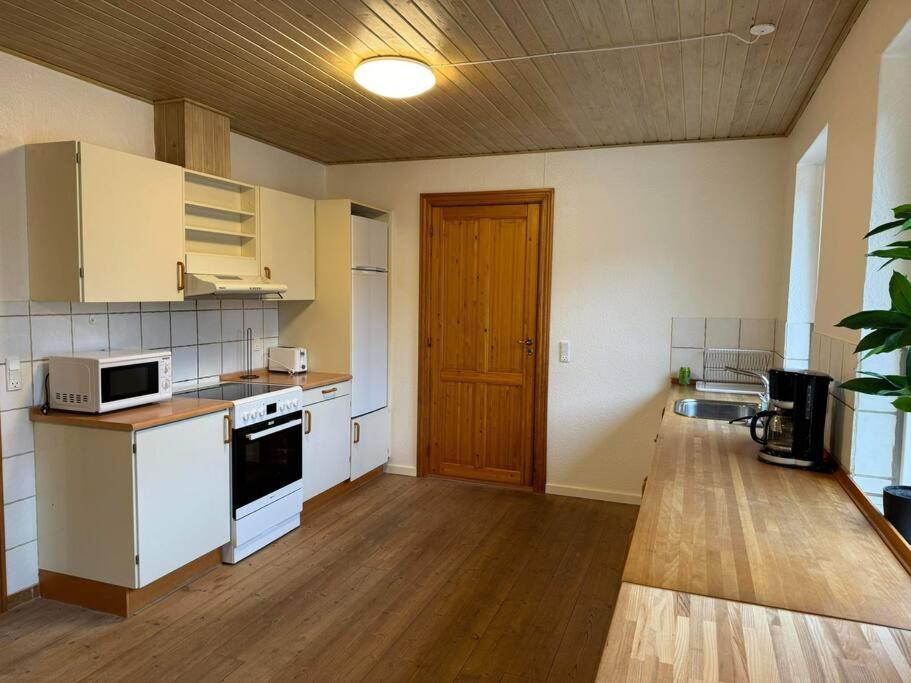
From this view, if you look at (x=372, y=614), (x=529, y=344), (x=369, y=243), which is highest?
(x=369, y=243)

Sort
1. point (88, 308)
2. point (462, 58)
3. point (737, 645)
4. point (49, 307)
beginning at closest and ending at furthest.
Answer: point (737, 645) < point (462, 58) < point (49, 307) < point (88, 308)

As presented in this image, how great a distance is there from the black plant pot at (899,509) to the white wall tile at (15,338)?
3.29 metres

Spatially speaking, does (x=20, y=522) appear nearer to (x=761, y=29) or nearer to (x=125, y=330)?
(x=125, y=330)

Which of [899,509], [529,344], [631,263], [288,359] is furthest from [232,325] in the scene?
[899,509]

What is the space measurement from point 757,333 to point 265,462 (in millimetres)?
3132

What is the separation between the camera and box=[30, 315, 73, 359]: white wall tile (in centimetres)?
284

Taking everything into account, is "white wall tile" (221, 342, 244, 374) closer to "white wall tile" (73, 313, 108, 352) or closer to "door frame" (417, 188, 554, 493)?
"white wall tile" (73, 313, 108, 352)

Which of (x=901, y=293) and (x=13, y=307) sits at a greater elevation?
(x=901, y=293)

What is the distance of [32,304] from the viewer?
9.27 feet

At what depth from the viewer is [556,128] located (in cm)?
383

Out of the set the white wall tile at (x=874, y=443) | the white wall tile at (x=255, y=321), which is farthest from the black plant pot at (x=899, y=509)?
the white wall tile at (x=255, y=321)

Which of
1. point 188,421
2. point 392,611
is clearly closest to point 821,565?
point 392,611

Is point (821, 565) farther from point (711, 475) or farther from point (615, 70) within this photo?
point (615, 70)

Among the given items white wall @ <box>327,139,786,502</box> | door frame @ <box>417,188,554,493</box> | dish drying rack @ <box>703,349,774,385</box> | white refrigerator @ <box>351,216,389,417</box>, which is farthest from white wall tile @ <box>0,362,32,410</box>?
dish drying rack @ <box>703,349,774,385</box>
